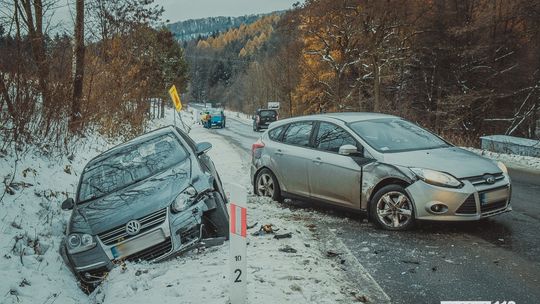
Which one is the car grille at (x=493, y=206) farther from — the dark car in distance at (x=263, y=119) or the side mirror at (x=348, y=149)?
the dark car in distance at (x=263, y=119)

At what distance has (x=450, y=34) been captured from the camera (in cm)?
2848

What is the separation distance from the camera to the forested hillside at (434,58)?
27031 millimetres

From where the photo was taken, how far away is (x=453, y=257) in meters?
5.27

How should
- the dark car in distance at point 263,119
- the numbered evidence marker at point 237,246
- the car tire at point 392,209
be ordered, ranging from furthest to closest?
1. the dark car in distance at point 263,119
2. the car tire at point 392,209
3. the numbered evidence marker at point 237,246

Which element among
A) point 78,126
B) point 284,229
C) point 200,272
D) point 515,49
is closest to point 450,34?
point 515,49

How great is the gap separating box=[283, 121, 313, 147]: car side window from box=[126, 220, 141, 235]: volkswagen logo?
3.38 metres

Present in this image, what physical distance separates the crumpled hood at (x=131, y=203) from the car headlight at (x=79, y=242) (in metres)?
0.07

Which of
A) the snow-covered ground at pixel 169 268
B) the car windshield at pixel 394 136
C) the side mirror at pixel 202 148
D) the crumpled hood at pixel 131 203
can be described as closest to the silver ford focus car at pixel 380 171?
the car windshield at pixel 394 136

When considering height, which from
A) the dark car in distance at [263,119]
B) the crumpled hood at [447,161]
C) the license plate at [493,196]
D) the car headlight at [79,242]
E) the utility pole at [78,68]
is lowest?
the dark car in distance at [263,119]

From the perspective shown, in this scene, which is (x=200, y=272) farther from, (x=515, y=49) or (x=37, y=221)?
(x=515, y=49)

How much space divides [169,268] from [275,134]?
13.5 ft

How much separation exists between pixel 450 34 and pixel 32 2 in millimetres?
24237

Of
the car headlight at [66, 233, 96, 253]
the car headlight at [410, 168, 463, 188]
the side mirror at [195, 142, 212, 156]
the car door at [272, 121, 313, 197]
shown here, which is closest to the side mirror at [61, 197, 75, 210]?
the car headlight at [66, 233, 96, 253]

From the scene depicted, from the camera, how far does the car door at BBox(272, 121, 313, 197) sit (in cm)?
779
